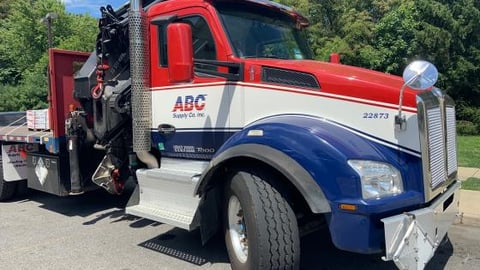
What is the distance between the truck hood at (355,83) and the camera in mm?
3816

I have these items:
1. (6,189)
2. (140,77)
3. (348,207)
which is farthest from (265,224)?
(6,189)

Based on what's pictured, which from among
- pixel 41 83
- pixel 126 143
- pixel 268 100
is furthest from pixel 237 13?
pixel 41 83

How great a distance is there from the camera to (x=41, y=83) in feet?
85.4

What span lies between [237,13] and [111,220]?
11.2 ft

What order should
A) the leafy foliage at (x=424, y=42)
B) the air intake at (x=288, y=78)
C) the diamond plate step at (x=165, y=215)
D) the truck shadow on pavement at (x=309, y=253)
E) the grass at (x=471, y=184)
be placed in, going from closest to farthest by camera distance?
1. the air intake at (x=288, y=78)
2. the diamond plate step at (x=165, y=215)
3. the truck shadow on pavement at (x=309, y=253)
4. the grass at (x=471, y=184)
5. the leafy foliage at (x=424, y=42)

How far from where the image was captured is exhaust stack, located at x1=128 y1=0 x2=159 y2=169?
530 centimetres

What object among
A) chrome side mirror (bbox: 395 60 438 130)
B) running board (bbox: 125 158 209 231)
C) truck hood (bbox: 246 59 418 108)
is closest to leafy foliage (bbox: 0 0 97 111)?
running board (bbox: 125 158 209 231)

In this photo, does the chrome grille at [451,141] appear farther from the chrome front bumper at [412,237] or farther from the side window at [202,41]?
the side window at [202,41]

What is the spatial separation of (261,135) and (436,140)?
1.46m

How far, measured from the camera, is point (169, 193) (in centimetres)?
512

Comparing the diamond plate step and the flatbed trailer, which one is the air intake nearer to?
the diamond plate step

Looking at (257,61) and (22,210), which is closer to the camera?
(257,61)

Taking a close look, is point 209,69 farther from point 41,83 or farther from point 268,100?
point 41,83

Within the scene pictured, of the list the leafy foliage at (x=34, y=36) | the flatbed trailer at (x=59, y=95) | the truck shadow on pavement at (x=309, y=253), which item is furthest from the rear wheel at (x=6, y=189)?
the leafy foliage at (x=34, y=36)
